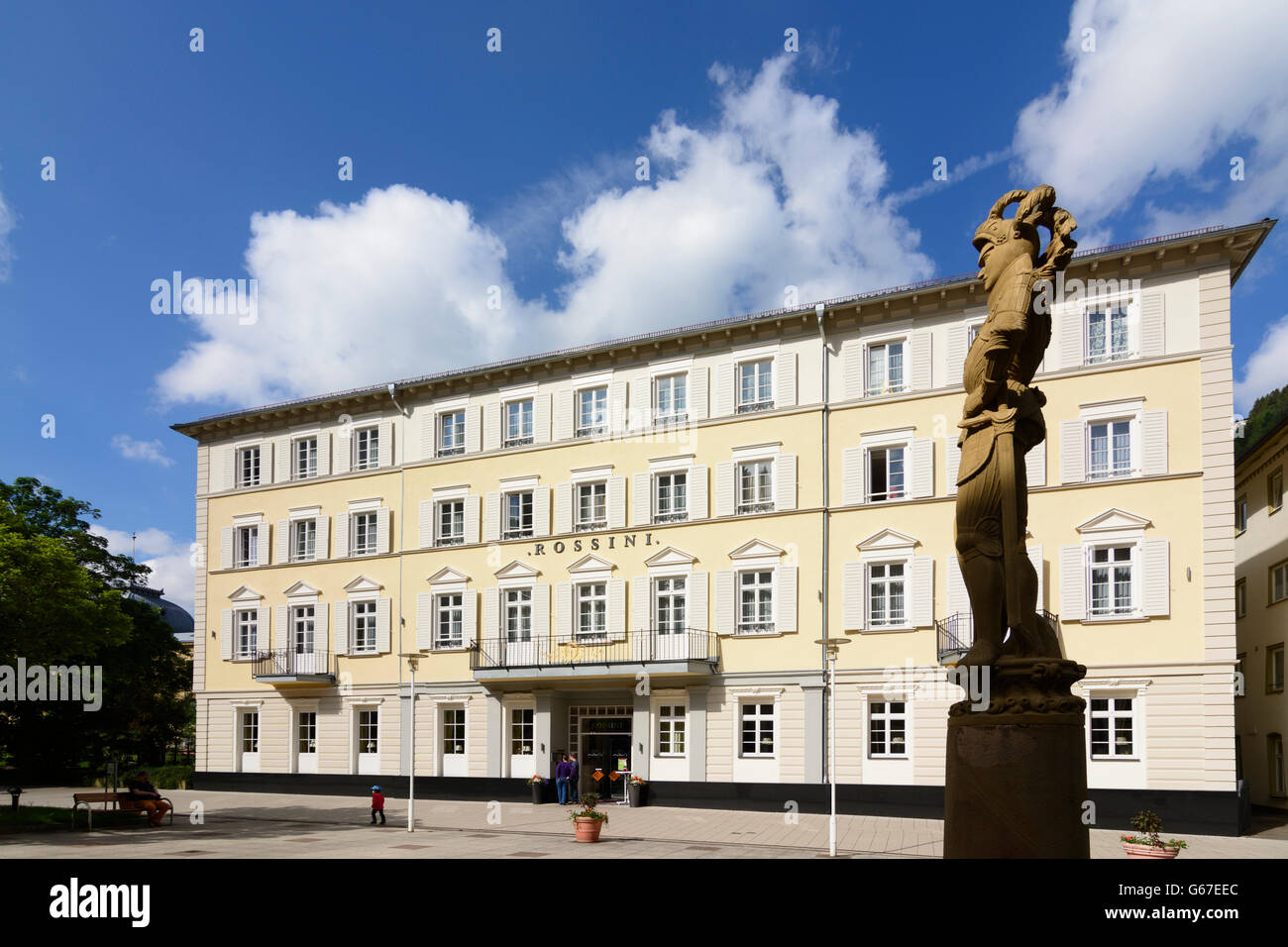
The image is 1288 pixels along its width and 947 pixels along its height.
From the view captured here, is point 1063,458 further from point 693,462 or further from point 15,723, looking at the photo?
point 15,723

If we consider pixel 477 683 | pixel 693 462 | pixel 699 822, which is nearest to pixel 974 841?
pixel 699 822

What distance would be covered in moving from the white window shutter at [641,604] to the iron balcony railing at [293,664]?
12.7m

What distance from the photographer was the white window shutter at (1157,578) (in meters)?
28.1

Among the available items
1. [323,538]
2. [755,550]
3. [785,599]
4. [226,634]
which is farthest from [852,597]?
[226,634]

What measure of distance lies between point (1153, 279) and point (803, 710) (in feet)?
50.7

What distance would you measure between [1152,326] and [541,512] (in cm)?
1983

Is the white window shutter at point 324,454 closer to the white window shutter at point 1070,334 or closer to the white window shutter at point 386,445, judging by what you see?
the white window shutter at point 386,445

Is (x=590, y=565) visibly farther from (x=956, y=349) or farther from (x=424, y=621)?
(x=956, y=349)

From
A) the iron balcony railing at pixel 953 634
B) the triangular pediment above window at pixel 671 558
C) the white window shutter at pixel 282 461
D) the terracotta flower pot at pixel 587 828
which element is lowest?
the terracotta flower pot at pixel 587 828

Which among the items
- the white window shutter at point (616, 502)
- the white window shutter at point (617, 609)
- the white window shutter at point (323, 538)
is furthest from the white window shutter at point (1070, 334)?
the white window shutter at point (323, 538)

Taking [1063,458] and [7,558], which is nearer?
[7,558]

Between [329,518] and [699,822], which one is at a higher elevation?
[329,518]
